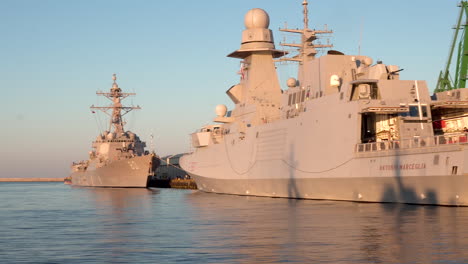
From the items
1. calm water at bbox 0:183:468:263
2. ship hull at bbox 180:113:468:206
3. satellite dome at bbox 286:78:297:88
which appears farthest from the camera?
satellite dome at bbox 286:78:297:88

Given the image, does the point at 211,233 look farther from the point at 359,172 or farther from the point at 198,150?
the point at 198,150

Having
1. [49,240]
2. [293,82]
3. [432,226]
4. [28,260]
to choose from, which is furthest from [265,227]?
[293,82]

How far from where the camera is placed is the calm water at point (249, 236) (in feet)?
51.5

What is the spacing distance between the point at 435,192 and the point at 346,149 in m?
5.93

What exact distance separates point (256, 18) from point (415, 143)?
22.2 metres

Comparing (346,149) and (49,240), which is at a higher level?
(346,149)

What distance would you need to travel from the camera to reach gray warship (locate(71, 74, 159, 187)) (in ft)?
251

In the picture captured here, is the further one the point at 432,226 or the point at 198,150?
the point at 198,150

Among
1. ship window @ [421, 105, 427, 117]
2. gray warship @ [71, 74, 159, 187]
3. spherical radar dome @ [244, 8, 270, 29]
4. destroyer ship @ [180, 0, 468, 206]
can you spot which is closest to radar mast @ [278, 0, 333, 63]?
destroyer ship @ [180, 0, 468, 206]

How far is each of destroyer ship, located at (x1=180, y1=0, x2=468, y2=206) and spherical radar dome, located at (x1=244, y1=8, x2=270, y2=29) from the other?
5.78 metres

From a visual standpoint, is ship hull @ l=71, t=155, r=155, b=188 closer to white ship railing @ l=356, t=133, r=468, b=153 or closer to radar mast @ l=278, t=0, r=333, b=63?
radar mast @ l=278, t=0, r=333, b=63

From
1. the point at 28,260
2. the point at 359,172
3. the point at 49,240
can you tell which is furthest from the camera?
the point at 359,172

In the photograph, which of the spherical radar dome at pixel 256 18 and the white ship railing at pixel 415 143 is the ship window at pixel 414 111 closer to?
the white ship railing at pixel 415 143

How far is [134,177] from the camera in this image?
253 feet
